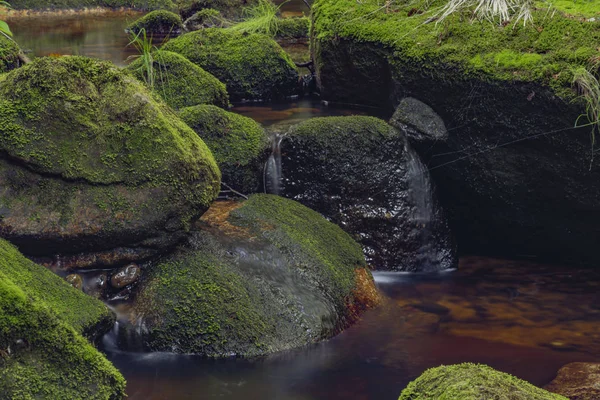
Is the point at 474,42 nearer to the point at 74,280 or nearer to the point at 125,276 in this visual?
the point at 125,276

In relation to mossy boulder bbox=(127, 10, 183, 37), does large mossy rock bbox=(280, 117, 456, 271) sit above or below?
below

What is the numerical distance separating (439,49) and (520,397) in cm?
509

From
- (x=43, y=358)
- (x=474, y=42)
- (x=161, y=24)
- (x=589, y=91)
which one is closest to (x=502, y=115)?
(x=474, y=42)

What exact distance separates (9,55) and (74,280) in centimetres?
422

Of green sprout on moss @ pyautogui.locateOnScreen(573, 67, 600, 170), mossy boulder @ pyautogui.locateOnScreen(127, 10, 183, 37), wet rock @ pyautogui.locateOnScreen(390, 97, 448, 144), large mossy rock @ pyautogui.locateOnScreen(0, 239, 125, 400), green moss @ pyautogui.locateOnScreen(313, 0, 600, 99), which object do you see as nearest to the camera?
large mossy rock @ pyautogui.locateOnScreen(0, 239, 125, 400)

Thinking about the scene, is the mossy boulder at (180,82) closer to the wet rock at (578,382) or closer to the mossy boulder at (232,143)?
the mossy boulder at (232,143)

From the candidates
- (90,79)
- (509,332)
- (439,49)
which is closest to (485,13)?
(439,49)

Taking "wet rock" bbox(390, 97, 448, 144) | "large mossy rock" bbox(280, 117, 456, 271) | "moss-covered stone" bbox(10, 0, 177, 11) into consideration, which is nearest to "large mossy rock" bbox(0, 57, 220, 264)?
"large mossy rock" bbox(280, 117, 456, 271)

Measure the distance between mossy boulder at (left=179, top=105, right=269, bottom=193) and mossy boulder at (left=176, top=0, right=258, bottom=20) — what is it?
10451 mm

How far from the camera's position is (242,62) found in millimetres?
10344

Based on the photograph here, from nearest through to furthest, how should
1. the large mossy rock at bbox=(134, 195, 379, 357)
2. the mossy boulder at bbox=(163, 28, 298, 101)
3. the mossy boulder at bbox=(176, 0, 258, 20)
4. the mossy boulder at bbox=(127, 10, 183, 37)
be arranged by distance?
the large mossy rock at bbox=(134, 195, 379, 357)
the mossy boulder at bbox=(163, 28, 298, 101)
the mossy boulder at bbox=(127, 10, 183, 37)
the mossy boulder at bbox=(176, 0, 258, 20)

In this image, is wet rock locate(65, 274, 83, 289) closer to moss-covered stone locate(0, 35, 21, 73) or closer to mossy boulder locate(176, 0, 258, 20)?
moss-covered stone locate(0, 35, 21, 73)

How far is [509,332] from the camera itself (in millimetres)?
6309

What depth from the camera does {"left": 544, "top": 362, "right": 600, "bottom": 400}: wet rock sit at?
4957mm
